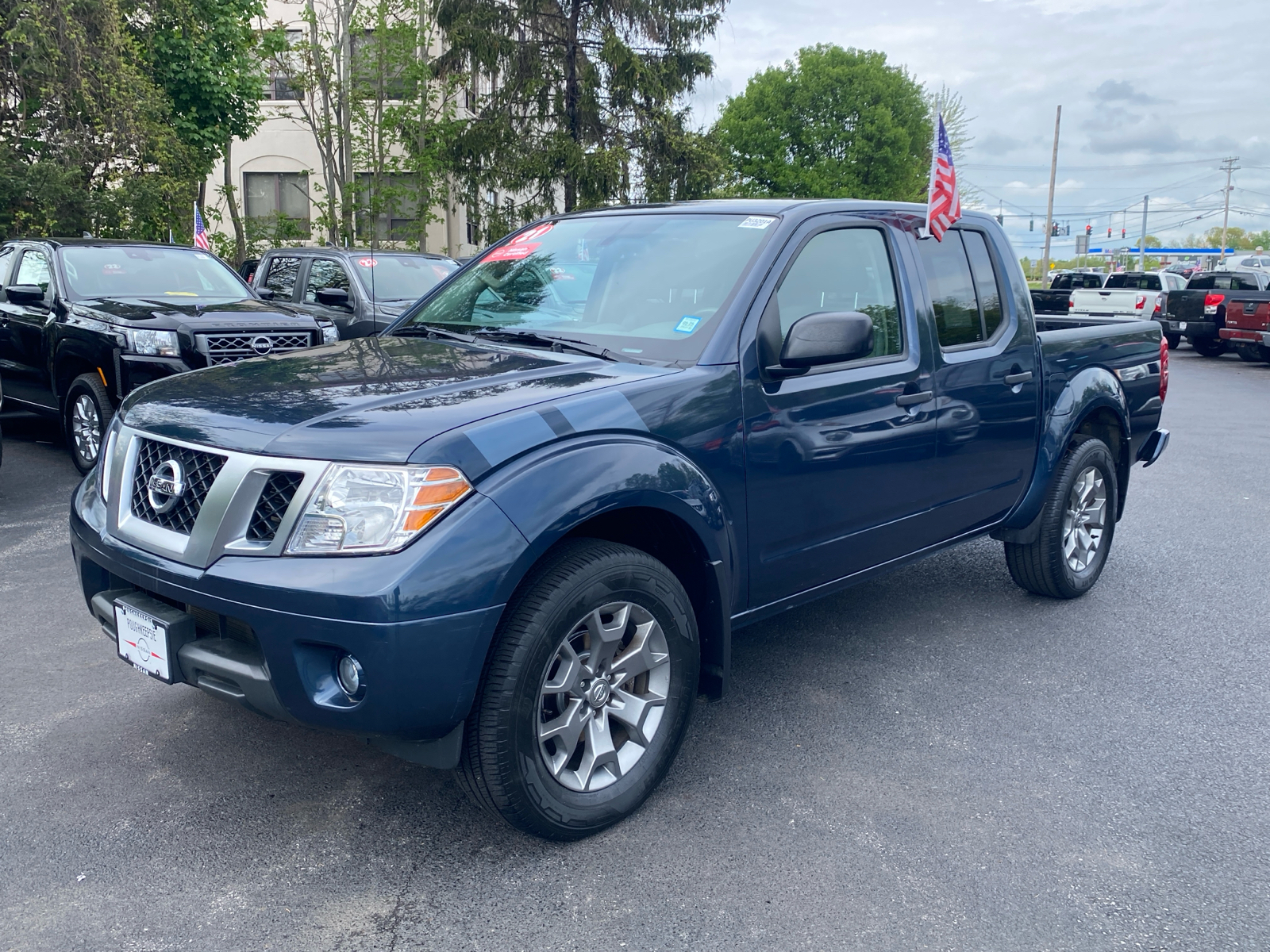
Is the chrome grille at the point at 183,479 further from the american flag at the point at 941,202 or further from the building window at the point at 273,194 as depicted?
the building window at the point at 273,194

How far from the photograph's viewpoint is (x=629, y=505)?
9.71 ft

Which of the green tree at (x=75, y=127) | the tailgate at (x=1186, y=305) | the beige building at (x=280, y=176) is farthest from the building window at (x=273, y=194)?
the tailgate at (x=1186, y=305)

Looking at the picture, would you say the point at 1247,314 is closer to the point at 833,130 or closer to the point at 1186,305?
the point at 1186,305

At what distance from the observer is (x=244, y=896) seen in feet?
8.98

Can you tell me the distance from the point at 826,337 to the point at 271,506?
1.71 metres

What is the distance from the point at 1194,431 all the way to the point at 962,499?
8.69 meters

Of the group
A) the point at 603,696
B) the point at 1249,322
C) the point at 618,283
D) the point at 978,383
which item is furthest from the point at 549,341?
the point at 1249,322

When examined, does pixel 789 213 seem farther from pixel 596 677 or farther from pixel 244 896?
pixel 244 896

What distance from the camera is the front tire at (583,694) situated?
2.75 meters

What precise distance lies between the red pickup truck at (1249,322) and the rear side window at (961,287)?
17462 mm

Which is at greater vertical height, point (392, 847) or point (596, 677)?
point (596, 677)

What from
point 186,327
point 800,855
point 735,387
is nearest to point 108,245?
point 186,327

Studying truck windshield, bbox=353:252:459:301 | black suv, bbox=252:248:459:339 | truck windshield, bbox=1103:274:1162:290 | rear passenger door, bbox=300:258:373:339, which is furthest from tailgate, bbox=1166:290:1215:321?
rear passenger door, bbox=300:258:373:339

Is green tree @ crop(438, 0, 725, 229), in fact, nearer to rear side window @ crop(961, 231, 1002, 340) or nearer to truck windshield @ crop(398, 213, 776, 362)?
rear side window @ crop(961, 231, 1002, 340)
